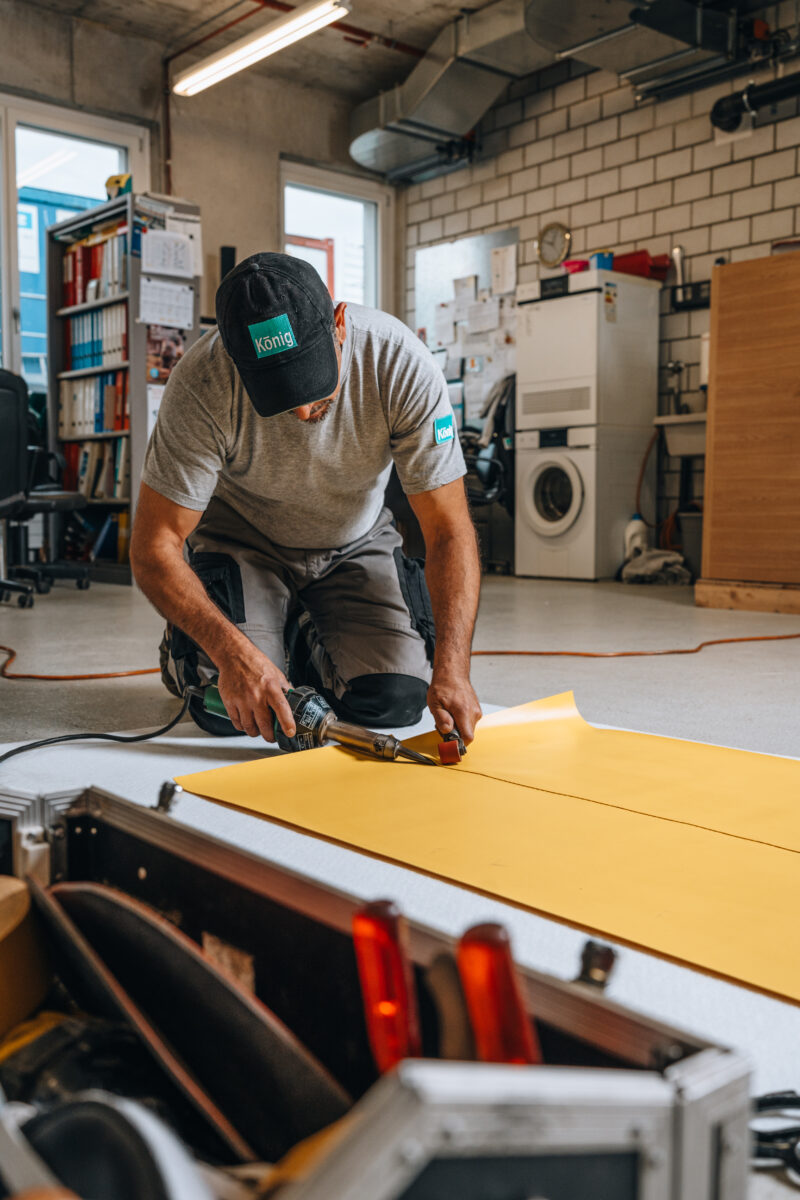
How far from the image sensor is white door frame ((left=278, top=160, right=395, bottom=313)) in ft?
24.0

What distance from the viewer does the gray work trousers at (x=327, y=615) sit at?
6.41 ft

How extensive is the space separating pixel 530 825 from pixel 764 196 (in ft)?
17.5

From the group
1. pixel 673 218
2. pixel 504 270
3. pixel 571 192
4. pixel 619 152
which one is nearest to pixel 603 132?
pixel 619 152

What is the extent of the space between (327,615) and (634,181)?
514 centimetres

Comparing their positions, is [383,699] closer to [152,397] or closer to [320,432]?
[320,432]

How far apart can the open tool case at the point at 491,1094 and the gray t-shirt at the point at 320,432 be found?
1253 mm

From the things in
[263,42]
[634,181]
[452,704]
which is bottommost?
[452,704]

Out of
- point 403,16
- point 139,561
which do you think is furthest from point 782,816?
point 403,16

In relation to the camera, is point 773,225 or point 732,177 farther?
point 732,177

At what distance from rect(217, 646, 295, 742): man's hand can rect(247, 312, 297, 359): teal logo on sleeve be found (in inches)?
17.2

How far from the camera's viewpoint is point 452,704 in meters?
1.53

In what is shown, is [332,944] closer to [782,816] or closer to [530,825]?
[530,825]

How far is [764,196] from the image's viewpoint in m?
5.64

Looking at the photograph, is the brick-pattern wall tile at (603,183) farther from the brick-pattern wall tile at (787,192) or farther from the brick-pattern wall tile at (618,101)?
the brick-pattern wall tile at (787,192)
